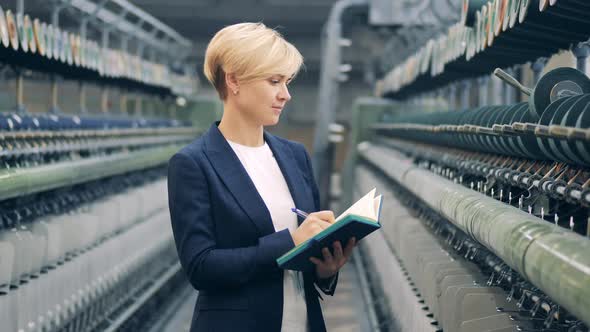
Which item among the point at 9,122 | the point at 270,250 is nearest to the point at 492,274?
the point at 270,250

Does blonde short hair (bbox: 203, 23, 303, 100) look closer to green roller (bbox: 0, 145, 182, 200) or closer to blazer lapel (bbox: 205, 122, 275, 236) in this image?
blazer lapel (bbox: 205, 122, 275, 236)

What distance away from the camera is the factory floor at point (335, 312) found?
6197 mm

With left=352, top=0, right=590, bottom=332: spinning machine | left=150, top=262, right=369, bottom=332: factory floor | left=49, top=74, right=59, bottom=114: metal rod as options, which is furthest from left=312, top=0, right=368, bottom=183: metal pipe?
left=352, top=0, right=590, bottom=332: spinning machine

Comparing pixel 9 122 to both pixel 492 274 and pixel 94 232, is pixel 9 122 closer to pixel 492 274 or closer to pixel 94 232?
pixel 94 232

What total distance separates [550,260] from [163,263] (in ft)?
19.7

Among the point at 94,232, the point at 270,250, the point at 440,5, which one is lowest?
the point at 94,232

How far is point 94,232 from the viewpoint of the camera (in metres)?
4.99

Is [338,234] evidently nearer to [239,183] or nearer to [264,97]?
[239,183]

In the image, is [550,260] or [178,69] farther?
[178,69]

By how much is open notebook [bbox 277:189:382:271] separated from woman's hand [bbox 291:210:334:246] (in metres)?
0.05

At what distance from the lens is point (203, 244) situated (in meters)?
2.16

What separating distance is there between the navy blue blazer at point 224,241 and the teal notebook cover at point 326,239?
7cm

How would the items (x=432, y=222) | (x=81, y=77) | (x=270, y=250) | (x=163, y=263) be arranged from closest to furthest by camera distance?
(x=270, y=250), (x=432, y=222), (x=81, y=77), (x=163, y=263)

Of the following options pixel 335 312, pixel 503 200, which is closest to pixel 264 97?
pixel 503 200
